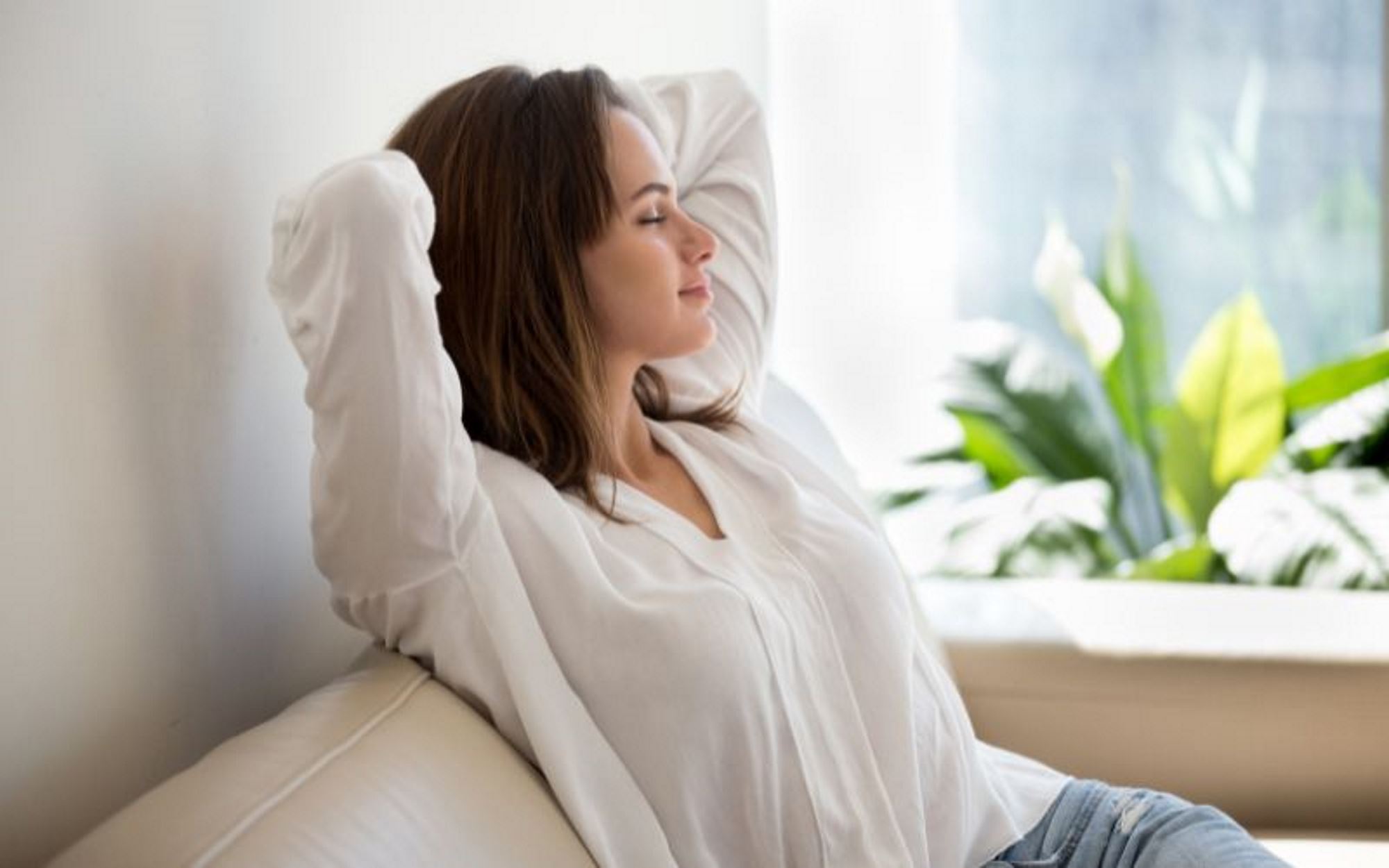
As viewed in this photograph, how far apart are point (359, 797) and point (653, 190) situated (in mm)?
640

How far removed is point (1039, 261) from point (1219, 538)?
0.87 meters

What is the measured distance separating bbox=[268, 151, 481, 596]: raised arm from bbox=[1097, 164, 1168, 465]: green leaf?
2641mm

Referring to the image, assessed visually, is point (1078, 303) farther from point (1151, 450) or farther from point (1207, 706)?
point (1207, 706)

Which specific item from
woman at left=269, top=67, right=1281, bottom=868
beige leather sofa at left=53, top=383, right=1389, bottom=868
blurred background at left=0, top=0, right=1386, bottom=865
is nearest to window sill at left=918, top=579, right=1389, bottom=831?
beige leather sofa at left=53, top=383, right=1389, bottom=868

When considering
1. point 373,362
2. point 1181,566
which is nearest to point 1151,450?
point 1181,566

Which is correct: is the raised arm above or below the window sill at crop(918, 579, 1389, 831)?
above

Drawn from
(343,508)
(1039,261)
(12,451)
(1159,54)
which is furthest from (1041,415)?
(12,451)

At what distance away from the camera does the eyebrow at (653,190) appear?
152cm

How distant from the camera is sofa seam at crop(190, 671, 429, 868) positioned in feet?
3.14

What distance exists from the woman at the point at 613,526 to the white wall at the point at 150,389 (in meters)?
0.08

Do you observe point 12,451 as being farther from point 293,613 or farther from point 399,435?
point 293,613

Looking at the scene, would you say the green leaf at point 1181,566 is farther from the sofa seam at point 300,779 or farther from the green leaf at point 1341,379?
the sofa seam at point 300,779

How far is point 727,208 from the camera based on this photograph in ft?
6.15

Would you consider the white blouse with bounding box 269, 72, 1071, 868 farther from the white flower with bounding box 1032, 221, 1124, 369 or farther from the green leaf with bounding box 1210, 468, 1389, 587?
the white flower with bounding box 1032, 221, 1124, 369
